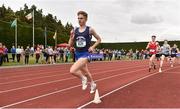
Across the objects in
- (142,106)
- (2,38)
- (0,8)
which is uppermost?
(0,8)

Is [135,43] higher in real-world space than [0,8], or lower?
lower

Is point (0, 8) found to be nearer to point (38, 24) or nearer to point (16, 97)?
point (38, 24)

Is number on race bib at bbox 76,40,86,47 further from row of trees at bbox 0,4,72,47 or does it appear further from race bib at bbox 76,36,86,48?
row of trees at bbox 0,4,72,47

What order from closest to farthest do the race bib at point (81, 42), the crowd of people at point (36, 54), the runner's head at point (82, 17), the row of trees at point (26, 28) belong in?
the runner's head at point (82, 17) → the race bib at point (81, 42) → the crowd of people at point (36, 54) → the row of trees at point (26, 28)

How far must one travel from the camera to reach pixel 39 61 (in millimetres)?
41625

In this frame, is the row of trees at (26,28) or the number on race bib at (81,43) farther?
the row of trees at (26,28)

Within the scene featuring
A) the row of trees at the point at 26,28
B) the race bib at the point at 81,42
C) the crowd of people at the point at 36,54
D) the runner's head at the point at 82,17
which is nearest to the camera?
the runner's head at the point at 82,17

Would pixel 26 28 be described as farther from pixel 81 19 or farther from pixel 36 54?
pixel 81 19

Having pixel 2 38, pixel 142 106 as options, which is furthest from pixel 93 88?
pixel 2 38

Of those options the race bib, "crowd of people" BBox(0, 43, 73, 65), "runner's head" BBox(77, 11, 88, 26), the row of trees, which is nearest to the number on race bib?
the race bib

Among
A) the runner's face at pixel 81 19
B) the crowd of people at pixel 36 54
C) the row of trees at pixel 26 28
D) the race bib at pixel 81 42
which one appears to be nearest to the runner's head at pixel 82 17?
the runner's face at pixel 81 19

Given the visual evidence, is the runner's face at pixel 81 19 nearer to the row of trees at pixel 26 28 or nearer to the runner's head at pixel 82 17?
the runner's head at pixel 82 17

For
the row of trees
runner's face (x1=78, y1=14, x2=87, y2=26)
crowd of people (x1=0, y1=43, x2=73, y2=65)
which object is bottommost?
crowd of people (x1=0, y1=43, x2=73, y2=65)

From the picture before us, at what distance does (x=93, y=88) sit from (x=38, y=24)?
88.1m
